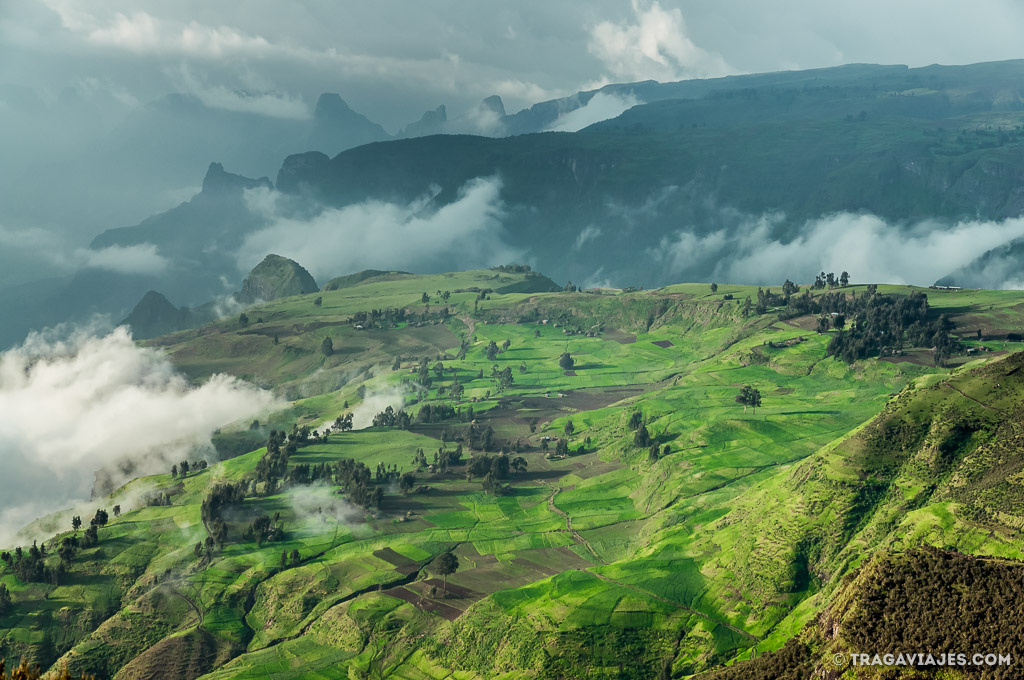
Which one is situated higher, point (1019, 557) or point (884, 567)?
point (884, 567)

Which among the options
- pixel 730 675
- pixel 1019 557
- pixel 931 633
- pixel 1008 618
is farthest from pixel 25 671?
pixel 1019 557

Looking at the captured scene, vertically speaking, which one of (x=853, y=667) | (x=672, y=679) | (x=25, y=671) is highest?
(x=25, y=671)

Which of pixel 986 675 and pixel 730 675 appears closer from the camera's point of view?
pixel 986 675

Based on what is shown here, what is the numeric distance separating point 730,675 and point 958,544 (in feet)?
247

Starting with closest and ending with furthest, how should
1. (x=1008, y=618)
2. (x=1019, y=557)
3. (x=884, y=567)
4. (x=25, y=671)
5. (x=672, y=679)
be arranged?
(x=25, y=671), (x=1008, y=618), (x=884, y=567), (x=1019, y=557), (x=672, y=679)

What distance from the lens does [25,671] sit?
373 ft

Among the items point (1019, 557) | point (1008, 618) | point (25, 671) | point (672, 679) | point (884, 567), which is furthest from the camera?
point (672, 679)

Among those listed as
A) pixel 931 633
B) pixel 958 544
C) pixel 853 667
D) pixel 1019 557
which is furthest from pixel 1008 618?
pixel 958 544

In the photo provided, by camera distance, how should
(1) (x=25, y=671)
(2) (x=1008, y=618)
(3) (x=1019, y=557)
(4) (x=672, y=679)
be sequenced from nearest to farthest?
(1) (x=25, y=671) → (2) (x=1008, y=618) → (3) (x=1019, y=557) → (4) (x=672, y=679)

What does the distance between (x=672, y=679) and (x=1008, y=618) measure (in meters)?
86.4

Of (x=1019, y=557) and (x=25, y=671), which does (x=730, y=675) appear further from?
(x=25, y=671)

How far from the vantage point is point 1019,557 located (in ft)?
603

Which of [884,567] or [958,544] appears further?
[958,544]

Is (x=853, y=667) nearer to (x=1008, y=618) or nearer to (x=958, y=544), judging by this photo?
(x=1008, y=618)
